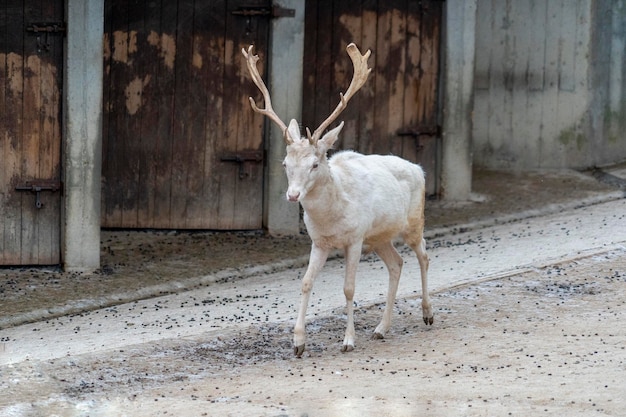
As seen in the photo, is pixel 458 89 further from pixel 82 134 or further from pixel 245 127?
pixel 82 134

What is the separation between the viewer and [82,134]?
11672mm

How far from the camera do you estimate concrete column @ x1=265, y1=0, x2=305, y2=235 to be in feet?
41.7

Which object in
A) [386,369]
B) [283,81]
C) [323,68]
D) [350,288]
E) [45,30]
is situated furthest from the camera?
[323,68]

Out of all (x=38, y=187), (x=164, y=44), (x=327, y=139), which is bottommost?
(x=38, y=187)

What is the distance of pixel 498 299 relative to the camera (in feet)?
34.2

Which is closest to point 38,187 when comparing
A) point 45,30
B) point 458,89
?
point 45,30

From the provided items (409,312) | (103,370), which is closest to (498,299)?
(409,312)

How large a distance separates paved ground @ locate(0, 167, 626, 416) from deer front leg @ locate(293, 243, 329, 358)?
127 millimetres

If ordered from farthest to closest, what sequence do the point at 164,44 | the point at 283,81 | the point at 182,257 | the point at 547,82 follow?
the point at 547,82, the point at 164,44, the point at 283,81, the point at 182,257

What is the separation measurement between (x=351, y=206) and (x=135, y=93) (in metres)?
4.19

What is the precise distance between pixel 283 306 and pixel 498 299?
5.45ft

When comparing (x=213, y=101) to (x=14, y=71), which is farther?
(x=213, y=101)

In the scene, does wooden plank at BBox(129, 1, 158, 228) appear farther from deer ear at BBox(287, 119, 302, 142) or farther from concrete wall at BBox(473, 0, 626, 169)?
concrete wall at BBox(473, 0, 626, 169)

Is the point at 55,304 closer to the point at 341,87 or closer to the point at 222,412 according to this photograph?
the point at 222,412
